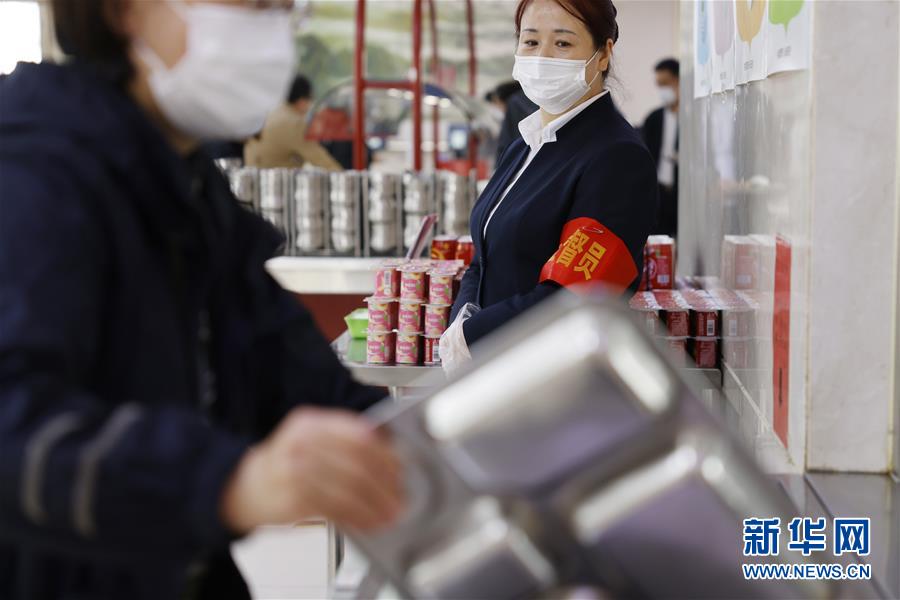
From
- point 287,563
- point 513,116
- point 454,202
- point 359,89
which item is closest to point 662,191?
point 359,89

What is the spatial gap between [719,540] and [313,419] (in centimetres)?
33

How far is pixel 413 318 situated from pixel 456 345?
0.53 metres

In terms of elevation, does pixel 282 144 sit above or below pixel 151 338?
above

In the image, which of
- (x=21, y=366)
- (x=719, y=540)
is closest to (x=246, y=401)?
(x=21, y=366)

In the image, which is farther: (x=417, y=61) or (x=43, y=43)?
(x=43, y=43)

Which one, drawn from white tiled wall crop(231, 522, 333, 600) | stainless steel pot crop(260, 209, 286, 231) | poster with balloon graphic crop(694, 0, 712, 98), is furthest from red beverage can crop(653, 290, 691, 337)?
stainless steel pot crop(260, 209, 286, 231)

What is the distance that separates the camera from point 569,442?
2.78 feet

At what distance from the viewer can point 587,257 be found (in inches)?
92.8

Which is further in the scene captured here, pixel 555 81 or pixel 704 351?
pixel 704 351

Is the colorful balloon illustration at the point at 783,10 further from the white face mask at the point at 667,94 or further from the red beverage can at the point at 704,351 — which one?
the white face mask at the point at 667,94

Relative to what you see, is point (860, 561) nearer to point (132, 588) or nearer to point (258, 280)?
point (258, 280)

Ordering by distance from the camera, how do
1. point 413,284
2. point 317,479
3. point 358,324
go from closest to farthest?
point 317,479 → point 413,284 → point 358,324

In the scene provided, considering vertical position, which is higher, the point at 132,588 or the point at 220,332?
the point at 220,332

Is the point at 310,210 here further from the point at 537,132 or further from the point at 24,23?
the point at 24,23
